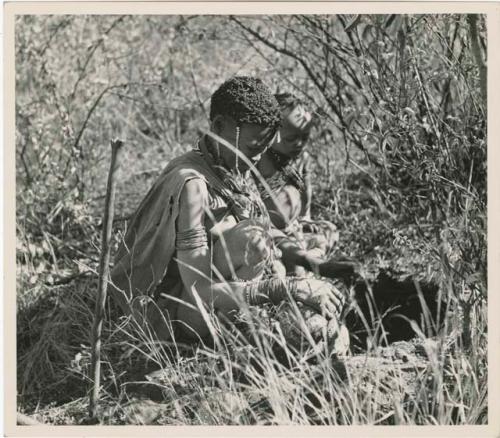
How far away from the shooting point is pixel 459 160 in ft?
13.6

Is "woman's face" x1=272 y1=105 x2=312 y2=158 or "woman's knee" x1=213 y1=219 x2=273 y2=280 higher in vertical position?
"woman's face" x1=272 y1=105 x2=312 y2=158

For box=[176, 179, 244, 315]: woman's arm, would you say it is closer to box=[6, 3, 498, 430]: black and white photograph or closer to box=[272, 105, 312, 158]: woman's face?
box=[6, 3, 498, 430]: black and white photograph

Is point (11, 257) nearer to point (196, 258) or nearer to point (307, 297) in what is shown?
point (196, 258)

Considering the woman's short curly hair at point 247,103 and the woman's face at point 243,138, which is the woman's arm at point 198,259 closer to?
the woman's face at point 243,138

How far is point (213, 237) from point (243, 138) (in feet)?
1.39

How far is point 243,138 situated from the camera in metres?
3.68

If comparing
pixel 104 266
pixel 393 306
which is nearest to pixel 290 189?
pixel 393 306

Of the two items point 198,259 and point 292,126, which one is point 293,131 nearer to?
point 292,126

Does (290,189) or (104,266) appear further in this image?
(290,189)

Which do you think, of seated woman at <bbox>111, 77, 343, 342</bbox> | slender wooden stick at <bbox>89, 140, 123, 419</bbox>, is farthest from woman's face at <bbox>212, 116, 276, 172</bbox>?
slender wooden stick at <bbox>89, 140, 123, 419</bbox>

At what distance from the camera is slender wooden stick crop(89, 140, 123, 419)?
344 cm

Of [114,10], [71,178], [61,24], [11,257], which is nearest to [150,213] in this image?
[11,257]

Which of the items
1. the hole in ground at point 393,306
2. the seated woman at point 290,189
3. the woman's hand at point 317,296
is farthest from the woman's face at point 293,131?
the woman's hand at point 317,296
